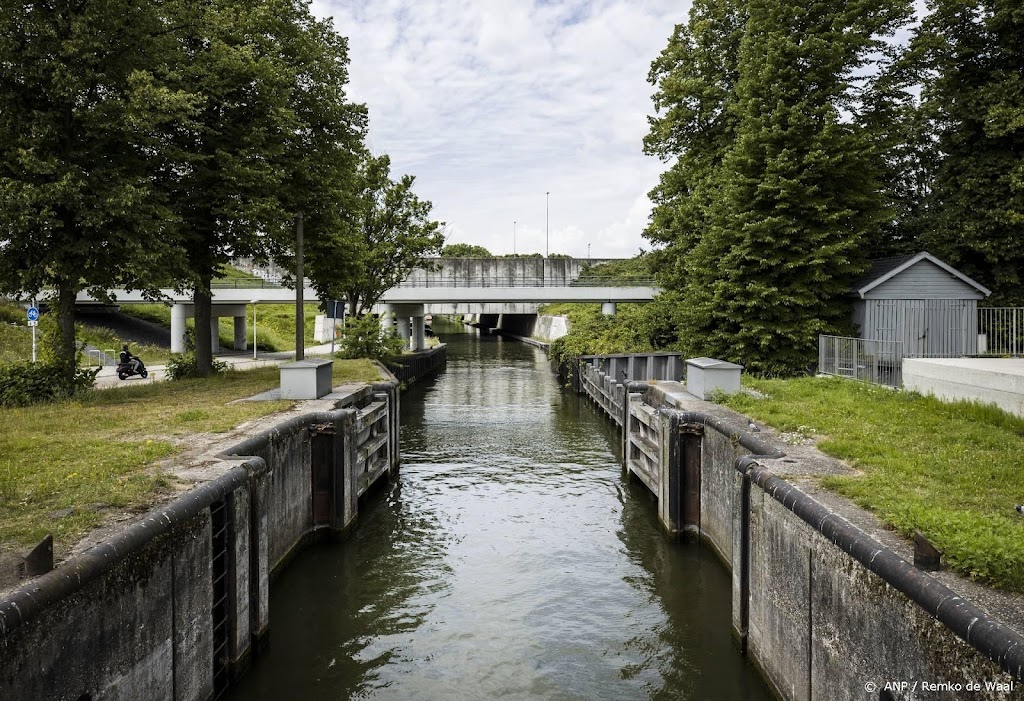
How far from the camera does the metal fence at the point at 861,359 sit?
18.1 meters

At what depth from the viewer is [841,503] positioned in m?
7.34

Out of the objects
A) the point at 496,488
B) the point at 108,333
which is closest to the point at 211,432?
the point at 496,488

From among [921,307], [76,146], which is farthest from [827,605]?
[921,307]

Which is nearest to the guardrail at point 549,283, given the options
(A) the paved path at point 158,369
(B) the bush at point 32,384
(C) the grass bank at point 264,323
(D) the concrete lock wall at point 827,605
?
(C) the grass bank at point 264,323

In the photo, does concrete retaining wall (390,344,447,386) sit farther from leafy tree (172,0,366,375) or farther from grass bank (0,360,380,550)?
grass bank (0,360,380,550)

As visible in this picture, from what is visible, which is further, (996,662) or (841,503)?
(841,503)

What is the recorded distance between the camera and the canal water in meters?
8.36

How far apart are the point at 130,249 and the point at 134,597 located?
10823 millimetres

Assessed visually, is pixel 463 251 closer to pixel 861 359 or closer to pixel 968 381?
pixel 861 359

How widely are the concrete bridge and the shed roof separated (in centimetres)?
2016

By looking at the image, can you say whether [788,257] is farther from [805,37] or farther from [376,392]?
[376,392]

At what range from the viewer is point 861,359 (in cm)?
1995

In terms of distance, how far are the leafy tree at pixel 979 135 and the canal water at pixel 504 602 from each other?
15.9 metres

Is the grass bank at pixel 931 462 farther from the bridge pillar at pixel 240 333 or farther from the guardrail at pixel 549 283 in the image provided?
the bridge pillar at pixel 240 333
